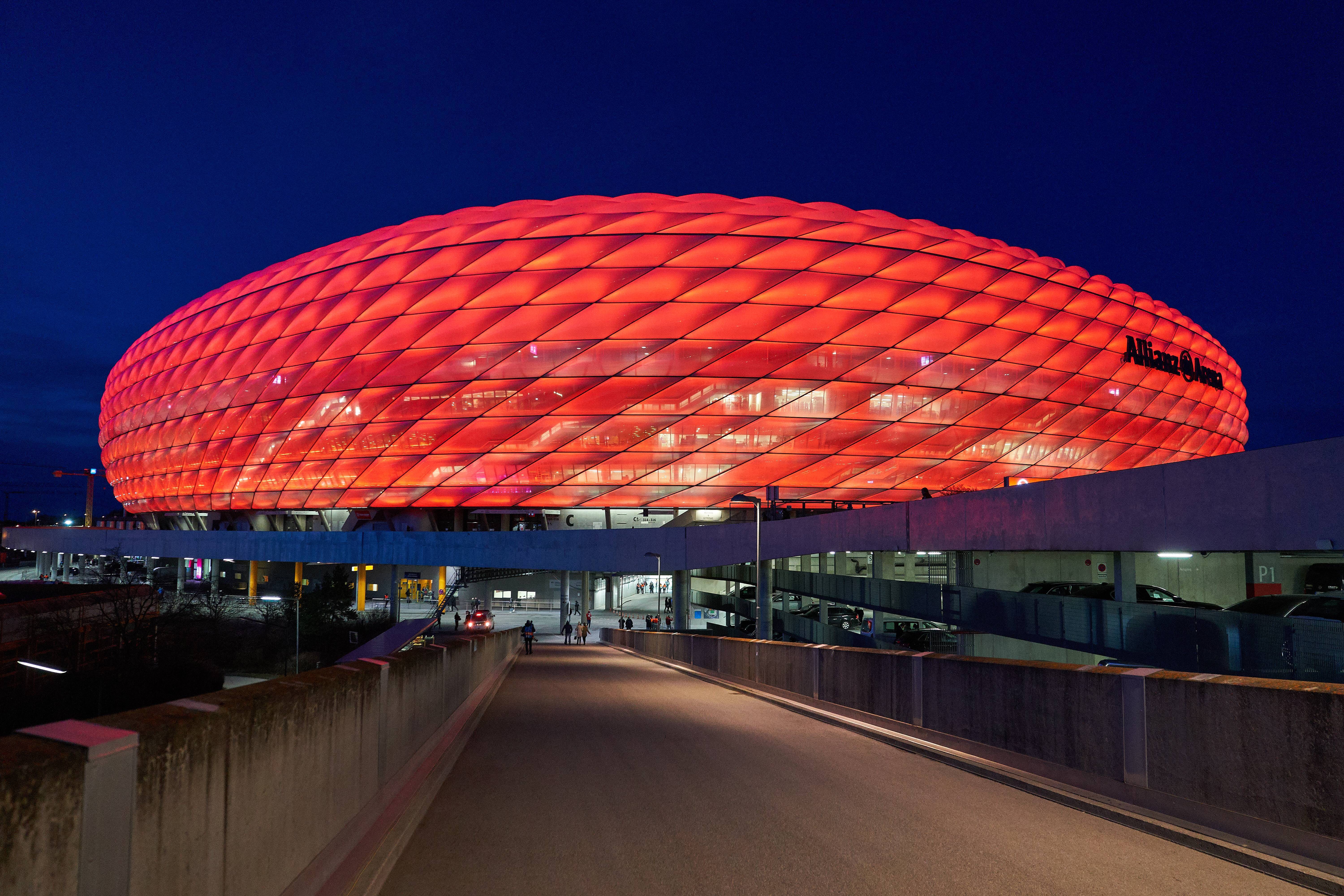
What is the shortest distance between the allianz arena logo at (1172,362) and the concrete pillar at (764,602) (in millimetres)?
33777

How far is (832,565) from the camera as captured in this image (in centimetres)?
6356

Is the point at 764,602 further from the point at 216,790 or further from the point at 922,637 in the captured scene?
the point at 216,790

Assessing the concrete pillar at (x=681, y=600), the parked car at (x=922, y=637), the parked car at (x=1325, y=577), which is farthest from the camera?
the concrete pillar at (x=681, y=600)

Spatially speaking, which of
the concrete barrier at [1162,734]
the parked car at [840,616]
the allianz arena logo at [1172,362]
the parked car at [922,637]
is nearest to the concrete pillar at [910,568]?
the parked car at [840,616]

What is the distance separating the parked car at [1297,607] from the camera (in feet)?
54.5

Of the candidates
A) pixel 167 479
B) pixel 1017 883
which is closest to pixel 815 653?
pixel 1017 883

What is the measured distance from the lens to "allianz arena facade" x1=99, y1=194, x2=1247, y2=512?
5225 cm

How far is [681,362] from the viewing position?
52.0 metres

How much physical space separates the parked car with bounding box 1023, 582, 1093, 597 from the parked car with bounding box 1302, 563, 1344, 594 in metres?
7.69

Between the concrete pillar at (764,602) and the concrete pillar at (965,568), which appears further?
the concrete pillar at (764,602)

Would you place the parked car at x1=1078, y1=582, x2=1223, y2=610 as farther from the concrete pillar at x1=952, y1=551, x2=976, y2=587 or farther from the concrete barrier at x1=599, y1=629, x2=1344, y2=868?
the concrete barrier at x1=599, y1=629, x2=1344, y2=868

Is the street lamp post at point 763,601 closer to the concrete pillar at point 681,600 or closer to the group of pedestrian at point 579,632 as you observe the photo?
the concrete pillar at point 681,600

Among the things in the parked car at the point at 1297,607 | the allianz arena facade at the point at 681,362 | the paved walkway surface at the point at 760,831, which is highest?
the allianz arena facade at the point at 681,362

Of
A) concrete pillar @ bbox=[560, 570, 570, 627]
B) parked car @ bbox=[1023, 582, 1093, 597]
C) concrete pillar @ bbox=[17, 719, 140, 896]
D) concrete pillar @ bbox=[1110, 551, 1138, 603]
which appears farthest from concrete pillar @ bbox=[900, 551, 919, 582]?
concrete pillar @ bbox=[17, 719, 140, 896]
